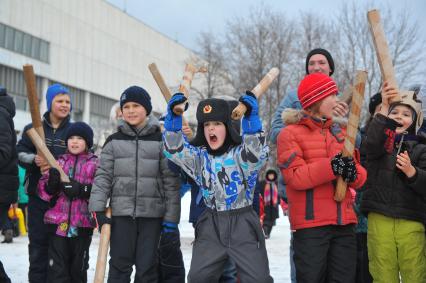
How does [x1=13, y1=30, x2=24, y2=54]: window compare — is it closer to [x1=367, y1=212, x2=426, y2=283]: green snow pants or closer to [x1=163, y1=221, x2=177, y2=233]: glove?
[x1=163, y1=221, x2=177, y2=233]: glove

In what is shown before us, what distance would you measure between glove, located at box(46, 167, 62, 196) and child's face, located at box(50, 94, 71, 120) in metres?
0.75

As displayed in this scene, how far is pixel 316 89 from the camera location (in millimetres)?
4223

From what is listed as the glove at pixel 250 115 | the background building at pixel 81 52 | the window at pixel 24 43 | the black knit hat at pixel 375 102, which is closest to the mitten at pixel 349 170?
the glove at pixel 250 115

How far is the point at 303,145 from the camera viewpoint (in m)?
4.16

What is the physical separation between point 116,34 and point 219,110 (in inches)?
1899

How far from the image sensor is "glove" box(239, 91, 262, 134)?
12.6 feet

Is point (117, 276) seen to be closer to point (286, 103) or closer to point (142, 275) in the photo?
point (142, 275)

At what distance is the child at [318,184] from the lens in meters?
3.99

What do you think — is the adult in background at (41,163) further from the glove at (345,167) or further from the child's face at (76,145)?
the glove at (345,167)

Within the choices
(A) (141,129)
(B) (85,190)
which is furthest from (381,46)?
(B) (85,190)

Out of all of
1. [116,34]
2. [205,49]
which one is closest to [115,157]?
[205,49]

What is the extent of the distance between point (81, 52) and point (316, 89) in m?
44.0

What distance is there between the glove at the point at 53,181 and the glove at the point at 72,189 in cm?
7

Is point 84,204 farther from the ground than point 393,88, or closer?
closer
